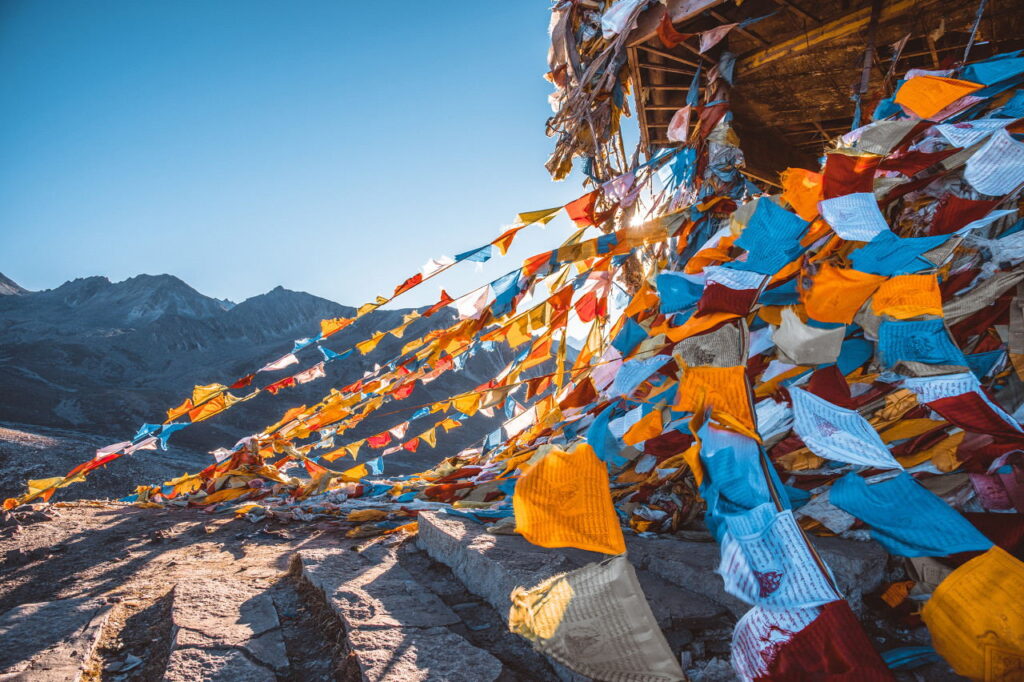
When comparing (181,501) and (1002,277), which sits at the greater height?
(1002,277)

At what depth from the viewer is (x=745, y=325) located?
1.67 metres

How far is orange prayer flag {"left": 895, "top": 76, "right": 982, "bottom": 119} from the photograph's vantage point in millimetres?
2117

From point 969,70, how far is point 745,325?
211 cm

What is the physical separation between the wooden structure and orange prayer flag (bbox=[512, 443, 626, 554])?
377 cm

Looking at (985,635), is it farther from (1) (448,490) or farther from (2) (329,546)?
(1) (448,490)

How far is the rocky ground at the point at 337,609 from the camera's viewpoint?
1.31 m

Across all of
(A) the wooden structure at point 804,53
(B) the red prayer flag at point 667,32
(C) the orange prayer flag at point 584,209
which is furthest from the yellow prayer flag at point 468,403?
(A) the wooden structure at point 804,53

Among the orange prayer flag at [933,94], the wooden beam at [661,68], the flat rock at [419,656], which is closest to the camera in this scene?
the flat rock at [419,656]

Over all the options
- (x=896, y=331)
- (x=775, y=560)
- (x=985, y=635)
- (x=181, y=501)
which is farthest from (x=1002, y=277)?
(x=181, y=501)

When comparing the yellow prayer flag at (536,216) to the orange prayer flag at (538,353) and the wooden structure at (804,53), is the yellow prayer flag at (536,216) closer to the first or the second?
the orange prayer flag at (538,353)

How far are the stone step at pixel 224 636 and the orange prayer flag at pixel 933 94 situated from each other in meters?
3.43

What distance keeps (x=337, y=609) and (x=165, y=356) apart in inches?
1168

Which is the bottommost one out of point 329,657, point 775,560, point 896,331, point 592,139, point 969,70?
point 329,657

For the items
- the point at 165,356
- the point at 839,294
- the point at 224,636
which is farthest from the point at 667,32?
the point at 165,356
